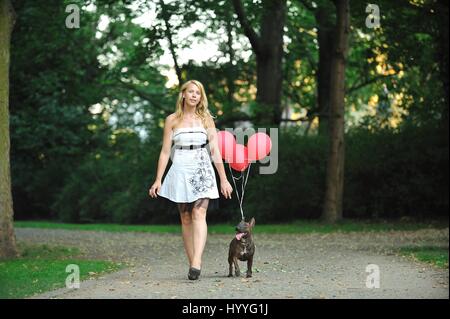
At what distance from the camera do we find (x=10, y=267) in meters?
12.2

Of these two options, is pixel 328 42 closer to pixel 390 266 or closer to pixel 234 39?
pixel 234 39

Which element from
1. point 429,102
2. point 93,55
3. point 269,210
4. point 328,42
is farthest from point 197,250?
point 93,55

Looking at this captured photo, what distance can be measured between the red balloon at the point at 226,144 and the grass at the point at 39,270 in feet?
7.77

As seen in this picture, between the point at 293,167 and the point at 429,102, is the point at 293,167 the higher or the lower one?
the lower one

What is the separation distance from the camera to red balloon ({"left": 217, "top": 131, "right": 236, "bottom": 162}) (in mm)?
11625

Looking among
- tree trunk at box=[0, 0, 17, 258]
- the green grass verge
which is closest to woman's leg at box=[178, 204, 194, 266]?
the green grass verge

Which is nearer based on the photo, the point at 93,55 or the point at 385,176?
the point at 385,176

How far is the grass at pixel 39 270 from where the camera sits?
959 cm

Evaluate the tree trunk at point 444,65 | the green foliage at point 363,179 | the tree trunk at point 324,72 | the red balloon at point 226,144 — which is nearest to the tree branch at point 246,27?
the tree trunk at point 324,72

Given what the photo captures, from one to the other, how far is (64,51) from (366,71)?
10469mm

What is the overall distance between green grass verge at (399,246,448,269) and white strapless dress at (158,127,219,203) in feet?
12.4

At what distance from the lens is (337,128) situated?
22312 mm

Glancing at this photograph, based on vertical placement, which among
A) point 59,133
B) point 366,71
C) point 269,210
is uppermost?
point 366,71

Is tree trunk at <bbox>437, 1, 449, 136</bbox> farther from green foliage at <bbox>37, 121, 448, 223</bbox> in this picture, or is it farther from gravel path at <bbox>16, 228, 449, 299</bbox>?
gravel path at <bbox>16, 228, 449, 299</bbox>
